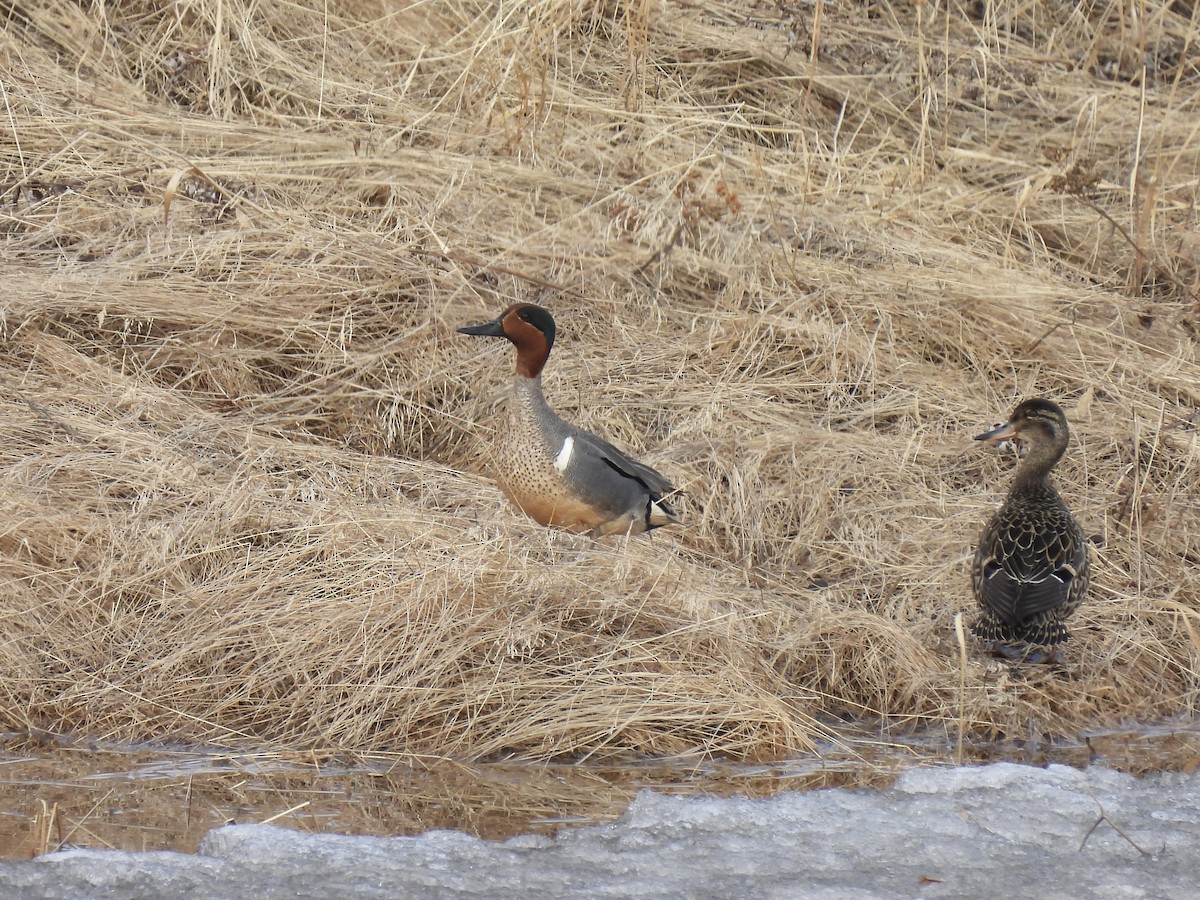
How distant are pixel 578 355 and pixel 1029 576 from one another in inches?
84.6

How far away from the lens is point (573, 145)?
6.90 m

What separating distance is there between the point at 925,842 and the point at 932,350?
3.00m

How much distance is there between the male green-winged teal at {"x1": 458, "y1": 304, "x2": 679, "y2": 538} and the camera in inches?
187

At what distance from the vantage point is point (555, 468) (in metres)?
4.75

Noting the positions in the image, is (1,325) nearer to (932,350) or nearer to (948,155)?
(932,350)

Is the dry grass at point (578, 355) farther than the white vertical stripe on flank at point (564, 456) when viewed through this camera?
No

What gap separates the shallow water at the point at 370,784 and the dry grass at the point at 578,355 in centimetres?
10

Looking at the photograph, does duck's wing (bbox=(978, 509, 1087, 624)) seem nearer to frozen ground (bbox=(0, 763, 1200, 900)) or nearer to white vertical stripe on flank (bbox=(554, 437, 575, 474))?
frozen ground (bbox=(0, 763, 1200, 900))

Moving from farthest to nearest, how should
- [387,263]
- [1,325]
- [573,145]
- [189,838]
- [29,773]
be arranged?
[573,145], [387,263], [1,325], [29,773], [189,838]

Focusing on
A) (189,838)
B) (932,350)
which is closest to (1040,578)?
(932,350)

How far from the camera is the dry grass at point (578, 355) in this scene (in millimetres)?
4086

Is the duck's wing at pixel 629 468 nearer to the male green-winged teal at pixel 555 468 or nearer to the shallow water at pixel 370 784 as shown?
the male green-winged teal at pixel 555 468

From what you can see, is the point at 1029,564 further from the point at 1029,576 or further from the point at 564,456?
the point at 564,456

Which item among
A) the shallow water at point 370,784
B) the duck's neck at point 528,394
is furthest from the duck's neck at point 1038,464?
the duck's neck at point 528,394
